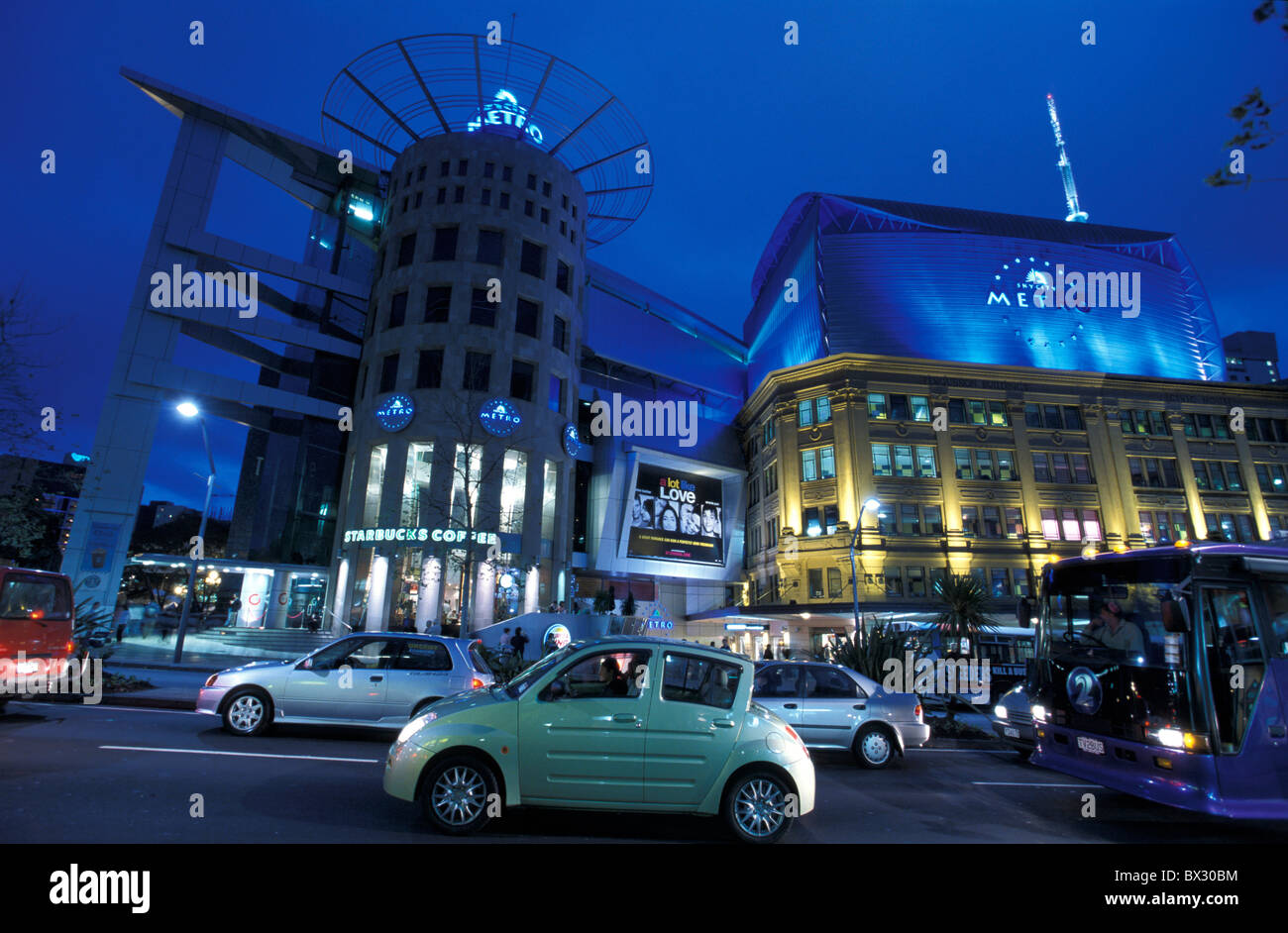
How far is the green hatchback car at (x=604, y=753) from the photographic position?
5.74m

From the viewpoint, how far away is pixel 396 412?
34000 mm

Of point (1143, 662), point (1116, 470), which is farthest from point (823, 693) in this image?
point (1116, 470)

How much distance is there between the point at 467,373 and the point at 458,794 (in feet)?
105

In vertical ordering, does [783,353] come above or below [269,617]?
above

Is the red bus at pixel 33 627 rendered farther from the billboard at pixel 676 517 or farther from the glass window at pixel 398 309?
the billboard at pixel 676 517

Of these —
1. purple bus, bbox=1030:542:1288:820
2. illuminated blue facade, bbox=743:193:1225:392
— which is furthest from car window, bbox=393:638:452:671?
illuminated blue facade, bbox=743:193:1225:392

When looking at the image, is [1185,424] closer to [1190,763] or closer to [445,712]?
[1190,763]

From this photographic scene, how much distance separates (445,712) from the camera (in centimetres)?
602

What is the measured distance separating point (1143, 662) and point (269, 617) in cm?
4122

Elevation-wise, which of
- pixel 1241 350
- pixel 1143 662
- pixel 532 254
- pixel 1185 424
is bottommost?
pixel 1143 662

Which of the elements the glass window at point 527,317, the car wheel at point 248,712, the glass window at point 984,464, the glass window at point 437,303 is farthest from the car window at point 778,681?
the glass window at point 984,464

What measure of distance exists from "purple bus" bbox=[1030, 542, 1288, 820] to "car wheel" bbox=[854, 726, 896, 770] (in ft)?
8.31

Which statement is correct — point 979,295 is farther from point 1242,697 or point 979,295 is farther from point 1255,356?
point 1255,356

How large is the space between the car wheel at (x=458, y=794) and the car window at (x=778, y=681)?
6195mm
